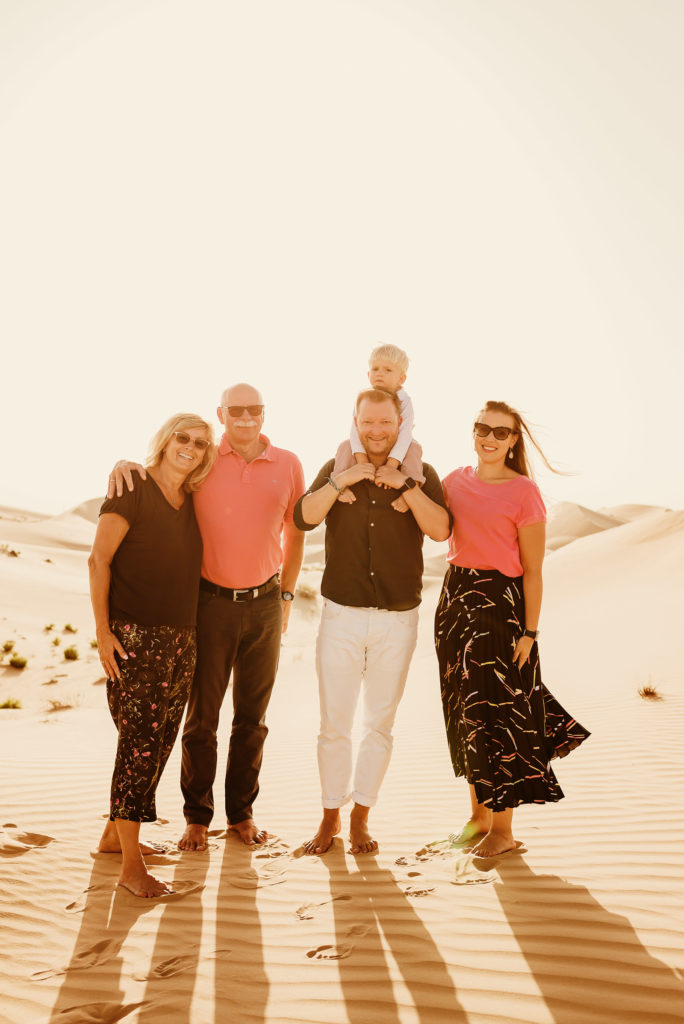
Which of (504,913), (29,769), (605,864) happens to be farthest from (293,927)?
(29,769)

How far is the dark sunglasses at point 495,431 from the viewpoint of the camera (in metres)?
3.99

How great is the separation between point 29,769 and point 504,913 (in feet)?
14.5

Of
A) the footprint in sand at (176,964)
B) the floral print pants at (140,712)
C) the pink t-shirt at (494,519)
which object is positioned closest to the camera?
the footprint in sand at (176,964)

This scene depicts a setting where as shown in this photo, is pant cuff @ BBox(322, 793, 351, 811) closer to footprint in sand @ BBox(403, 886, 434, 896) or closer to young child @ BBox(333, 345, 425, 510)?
footprint in sand @ BBox(403, 886, 434, 896)

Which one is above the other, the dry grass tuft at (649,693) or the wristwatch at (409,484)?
the wristwatch at (409,484)

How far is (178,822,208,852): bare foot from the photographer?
4207 mm

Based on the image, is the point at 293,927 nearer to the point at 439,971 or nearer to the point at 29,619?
the point at 439,971

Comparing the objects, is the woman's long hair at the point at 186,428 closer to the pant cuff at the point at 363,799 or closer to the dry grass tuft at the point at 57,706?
the pant cuff at the point at 363,799

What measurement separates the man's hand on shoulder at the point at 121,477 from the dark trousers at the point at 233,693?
2.88 ft

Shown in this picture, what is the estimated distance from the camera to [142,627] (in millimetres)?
3674

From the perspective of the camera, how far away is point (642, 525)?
24.3 meters

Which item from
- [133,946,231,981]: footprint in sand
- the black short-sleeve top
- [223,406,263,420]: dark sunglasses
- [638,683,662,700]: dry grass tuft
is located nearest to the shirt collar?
[223,406,263,420]: dark sunglasses

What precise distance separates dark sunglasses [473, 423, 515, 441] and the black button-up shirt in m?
0.36

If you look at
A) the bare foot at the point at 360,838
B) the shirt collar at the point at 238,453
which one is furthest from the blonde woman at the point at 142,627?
the bare foot at the point at 360,838
